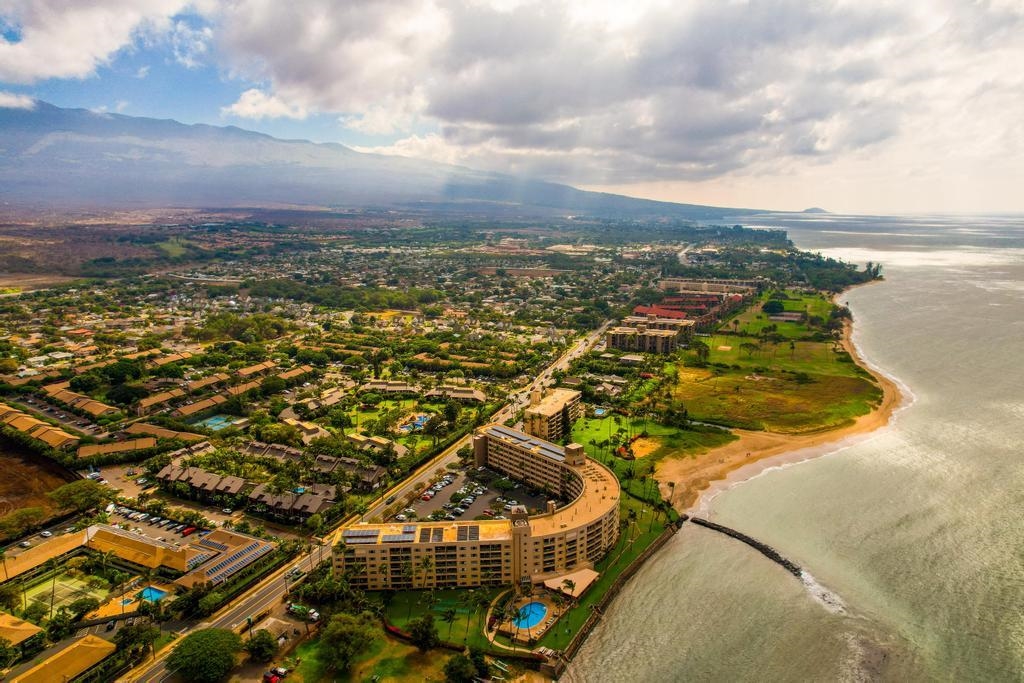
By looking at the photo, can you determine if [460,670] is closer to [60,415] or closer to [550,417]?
[550,417]

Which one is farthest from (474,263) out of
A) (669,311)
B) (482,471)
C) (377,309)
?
(482,471)

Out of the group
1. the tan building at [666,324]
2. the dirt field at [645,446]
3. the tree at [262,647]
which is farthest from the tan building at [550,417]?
the tan building at [666,324]

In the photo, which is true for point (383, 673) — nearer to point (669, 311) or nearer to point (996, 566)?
point (996, 566)

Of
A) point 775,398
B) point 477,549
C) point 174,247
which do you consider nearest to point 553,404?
point 477,549

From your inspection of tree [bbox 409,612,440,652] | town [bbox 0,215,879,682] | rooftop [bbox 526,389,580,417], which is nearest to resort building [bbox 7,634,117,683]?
town [bbox 0,215,879,682]

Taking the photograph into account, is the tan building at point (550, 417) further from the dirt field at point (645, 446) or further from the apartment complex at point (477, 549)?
the apartment complex at point (477, 549)

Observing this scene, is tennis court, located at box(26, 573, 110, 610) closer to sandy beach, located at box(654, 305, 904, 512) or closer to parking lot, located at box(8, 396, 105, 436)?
parking lot, located at box(8, 396, 105, 436)
